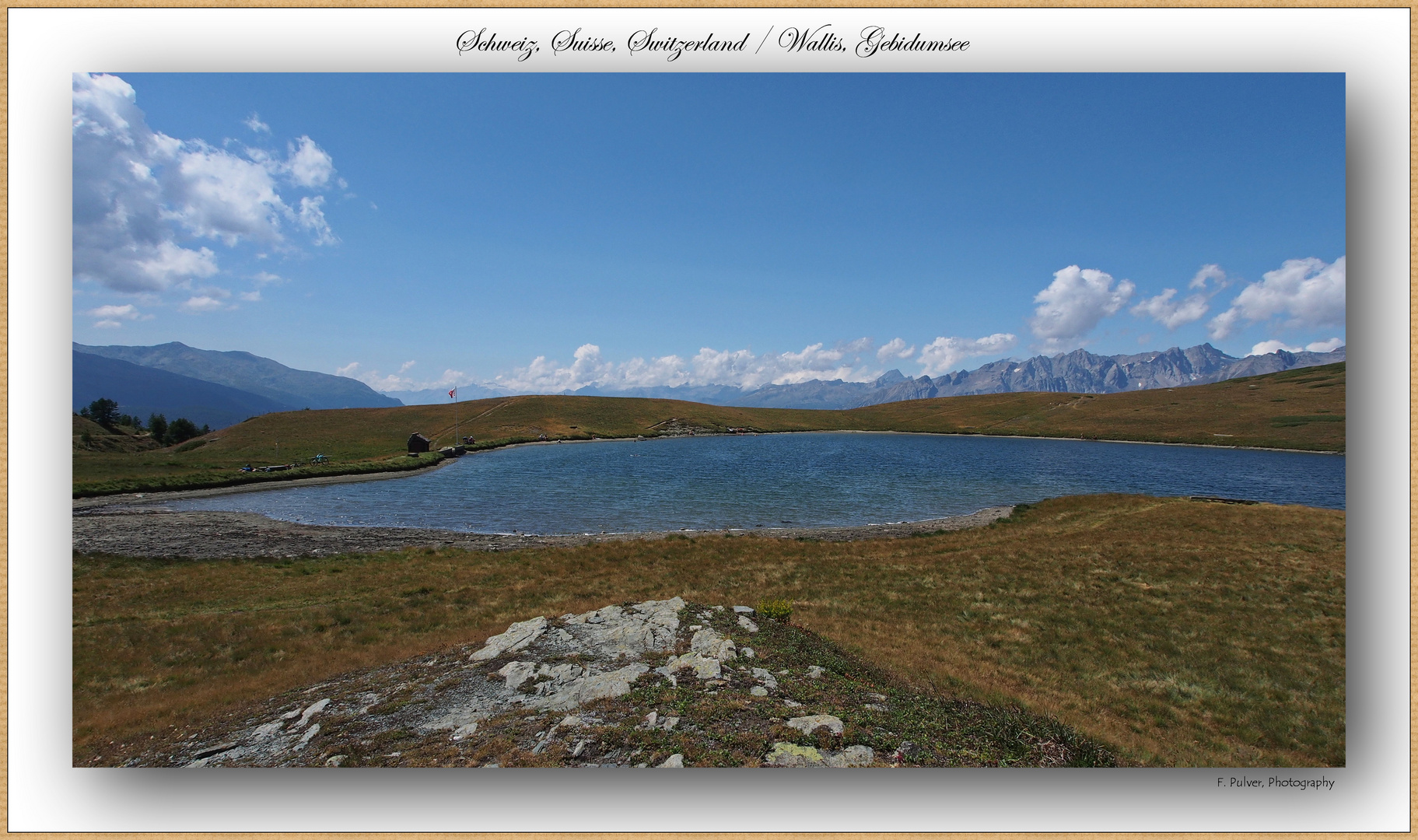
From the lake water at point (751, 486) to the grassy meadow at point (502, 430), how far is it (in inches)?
458

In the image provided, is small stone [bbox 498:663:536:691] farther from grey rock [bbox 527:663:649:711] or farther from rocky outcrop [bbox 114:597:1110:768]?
grey rock [bbox 527:663:649:711]

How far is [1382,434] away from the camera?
7.24 metres

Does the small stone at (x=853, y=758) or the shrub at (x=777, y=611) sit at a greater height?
the small stone at (x=853, y=758)

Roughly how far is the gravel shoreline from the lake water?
3.58m

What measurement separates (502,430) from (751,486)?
336 feet

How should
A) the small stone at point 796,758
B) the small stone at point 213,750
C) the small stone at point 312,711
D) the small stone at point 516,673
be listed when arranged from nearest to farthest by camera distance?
1. the small stone at point 796,758
2. the small stone at point 213,750
3. the small stone at point 312,711
4. the small stone at point 516,673

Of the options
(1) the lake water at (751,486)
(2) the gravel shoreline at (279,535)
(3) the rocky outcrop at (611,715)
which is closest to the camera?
(3) the rocky outcrop at (611,715)

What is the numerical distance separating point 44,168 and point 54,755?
26.3 ft

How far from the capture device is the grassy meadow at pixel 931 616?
1024 centimetres

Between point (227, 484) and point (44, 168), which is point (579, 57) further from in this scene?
point (227, 484)

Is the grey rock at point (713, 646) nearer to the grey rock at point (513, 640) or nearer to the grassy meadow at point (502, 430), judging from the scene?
the grey rock at point (513, 640)

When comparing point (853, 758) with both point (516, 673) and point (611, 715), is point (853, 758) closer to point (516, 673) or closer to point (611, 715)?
point (611, 715)

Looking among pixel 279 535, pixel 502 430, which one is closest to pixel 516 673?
pixel 279 535

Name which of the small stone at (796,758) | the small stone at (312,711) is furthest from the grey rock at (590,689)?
the small stone at (312,711)
